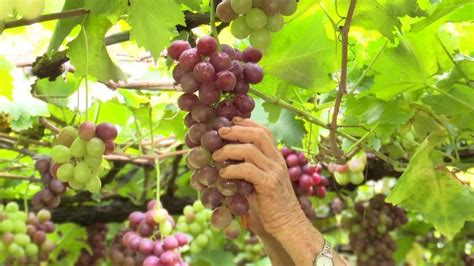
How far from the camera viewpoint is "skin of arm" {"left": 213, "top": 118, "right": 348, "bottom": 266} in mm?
1231

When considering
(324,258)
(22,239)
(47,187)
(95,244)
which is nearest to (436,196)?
(324,258)

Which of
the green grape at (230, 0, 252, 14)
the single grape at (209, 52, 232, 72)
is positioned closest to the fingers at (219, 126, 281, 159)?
the single grape at (209, 52, 232, 72)

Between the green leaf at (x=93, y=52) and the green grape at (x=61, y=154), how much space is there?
0.50 feet

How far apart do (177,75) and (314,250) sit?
1.84 feet

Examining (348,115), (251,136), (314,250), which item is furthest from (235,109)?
(348,115)

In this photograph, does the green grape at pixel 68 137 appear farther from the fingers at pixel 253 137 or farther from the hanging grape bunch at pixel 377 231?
the hanging grape bunch at pixel 377 231

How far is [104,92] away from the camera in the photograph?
211cm

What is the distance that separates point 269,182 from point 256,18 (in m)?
0.34

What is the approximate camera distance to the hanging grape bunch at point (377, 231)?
2850mm

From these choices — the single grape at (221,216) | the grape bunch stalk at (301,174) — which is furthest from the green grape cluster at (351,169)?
the single grape at (221,216)

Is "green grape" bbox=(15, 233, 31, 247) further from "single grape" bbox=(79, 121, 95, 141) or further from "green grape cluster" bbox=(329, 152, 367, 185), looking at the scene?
"single grape" bbox=(79, 121, 95, 141)

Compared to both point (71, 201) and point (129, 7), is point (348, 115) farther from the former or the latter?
point (71, 201)

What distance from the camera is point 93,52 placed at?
142 centimetres

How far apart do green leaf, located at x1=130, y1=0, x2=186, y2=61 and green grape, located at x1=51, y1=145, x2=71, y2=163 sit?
0.29m
